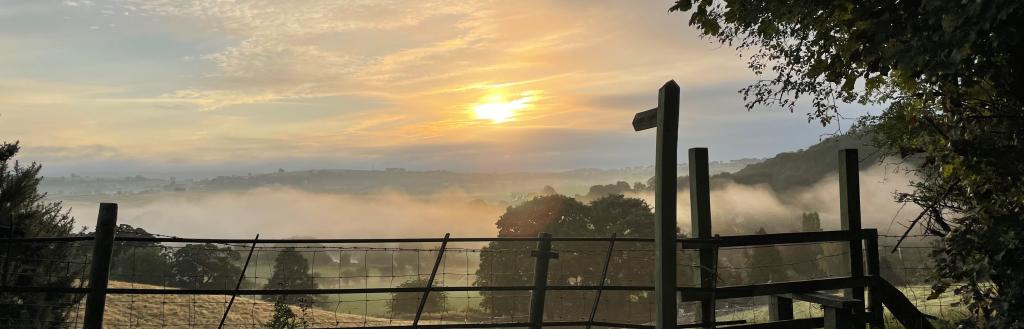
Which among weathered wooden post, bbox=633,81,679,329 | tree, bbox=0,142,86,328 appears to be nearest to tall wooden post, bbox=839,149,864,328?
weathered wooden post, bbox=633,81,679,329

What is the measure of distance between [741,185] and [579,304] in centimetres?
11406

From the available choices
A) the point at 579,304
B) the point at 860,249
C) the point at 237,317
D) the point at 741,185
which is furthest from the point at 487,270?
the point at 741,185

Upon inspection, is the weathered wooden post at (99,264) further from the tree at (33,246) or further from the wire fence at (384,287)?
the tree at (33,246)

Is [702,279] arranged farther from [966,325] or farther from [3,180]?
[3,180]

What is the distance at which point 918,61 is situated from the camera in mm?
5641

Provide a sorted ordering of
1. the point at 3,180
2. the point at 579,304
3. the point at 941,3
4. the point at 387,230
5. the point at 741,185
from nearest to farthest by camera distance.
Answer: the point at 941,3 < the point at 3,180 < the point at 579,304 < the point at 741,185 < the point at 387,230

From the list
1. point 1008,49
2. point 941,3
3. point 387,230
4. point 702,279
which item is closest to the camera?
point 941,3

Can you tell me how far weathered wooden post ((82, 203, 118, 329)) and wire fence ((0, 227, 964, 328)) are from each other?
180 millimetres

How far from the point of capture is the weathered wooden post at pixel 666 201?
5.78 meters

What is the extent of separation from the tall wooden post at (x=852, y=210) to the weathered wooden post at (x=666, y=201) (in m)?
2.80

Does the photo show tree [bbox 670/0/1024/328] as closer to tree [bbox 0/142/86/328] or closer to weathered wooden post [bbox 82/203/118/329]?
weathered wooden post [bbox 82/203/118/329]

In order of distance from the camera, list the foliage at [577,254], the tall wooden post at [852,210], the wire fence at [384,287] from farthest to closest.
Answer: the foliage at [577,254] → the wire fence at [384,287] → the tall wooden post at [852,210]

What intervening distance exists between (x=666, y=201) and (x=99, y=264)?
19.3 ft

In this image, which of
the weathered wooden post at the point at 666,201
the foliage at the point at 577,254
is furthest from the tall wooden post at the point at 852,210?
the foliage at the point at 577,254
